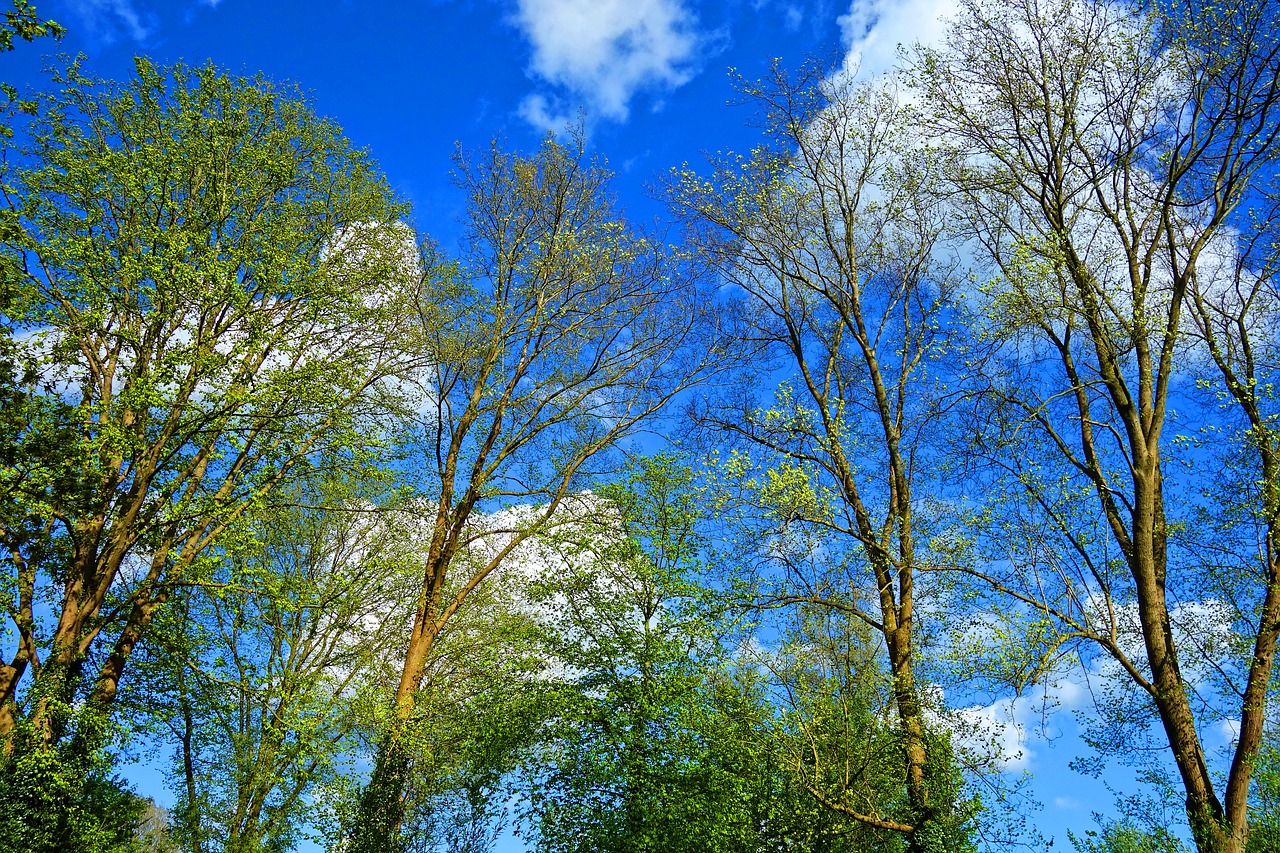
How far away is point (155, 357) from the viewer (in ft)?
50.1

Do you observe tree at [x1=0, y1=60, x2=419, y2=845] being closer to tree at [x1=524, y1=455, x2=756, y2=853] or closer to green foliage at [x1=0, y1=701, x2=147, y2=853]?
green foliage at [x1=0, y1=701, x2=147, y2=853]

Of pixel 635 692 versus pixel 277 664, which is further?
pixel 277 664

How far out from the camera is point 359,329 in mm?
18500

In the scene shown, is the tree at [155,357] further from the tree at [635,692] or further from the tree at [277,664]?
the tree at [635,692]

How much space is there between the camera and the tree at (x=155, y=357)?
13586 millimetres

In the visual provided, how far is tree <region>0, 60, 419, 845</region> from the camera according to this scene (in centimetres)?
1359

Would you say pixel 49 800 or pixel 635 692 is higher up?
pixel 635 692

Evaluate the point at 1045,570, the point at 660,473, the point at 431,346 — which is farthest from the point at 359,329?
the point at 1045,570

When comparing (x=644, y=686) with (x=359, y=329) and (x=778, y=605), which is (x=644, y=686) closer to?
(x=778, y=605)

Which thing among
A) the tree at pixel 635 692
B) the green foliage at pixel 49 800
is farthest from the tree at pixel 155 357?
the tree at pixel 635 692

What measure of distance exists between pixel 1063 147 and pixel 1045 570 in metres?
8.10

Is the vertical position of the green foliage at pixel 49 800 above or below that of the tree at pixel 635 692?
below

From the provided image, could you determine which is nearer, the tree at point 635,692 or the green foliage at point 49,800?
the green foliage at point 49,800

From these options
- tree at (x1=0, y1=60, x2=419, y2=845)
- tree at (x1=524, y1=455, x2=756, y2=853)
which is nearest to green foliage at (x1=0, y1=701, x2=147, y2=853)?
tree at (x1=0, y1=60, x2=419, y2=845)
